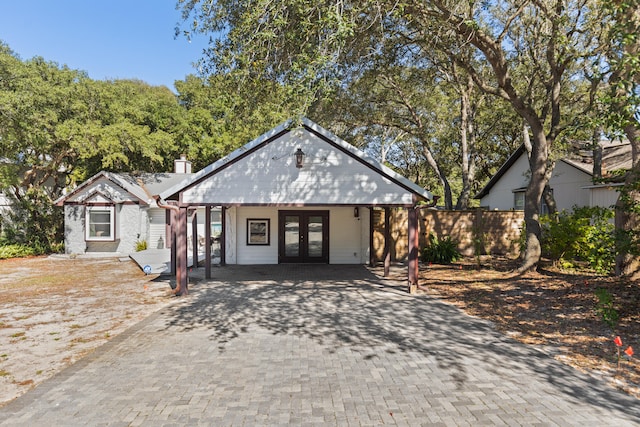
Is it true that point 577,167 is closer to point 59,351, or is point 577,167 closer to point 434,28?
point 434,28

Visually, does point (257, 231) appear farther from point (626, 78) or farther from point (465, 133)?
point (626, 78)

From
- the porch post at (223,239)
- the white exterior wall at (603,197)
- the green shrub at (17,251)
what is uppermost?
the white exterior wall at (603,197)

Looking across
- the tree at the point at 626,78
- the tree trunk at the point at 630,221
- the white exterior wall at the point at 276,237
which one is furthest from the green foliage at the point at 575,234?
the white exterior wall at the point at 276,237

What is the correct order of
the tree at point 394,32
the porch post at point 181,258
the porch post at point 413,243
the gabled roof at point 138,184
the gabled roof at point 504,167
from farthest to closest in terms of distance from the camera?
1. the gabled roof at point 504,167
2. the gabled roof at point 138,184
3. the porch post at point 413,243
4. the porch post at point 181,258
5. the tree at point 394,32

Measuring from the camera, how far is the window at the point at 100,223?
18.8 m

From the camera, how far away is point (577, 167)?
50.9 ft

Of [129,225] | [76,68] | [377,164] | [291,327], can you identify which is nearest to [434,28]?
[377,164]

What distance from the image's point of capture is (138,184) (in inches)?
819

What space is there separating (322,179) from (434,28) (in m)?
4.85

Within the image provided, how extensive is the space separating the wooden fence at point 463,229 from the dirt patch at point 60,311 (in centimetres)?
931

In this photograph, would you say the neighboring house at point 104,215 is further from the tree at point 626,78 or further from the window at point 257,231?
the tree at point 626,78

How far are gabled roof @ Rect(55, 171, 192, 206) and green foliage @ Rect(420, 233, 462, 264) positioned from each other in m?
12.9

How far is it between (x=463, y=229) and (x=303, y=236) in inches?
293

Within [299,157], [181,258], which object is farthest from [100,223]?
[299,157]
